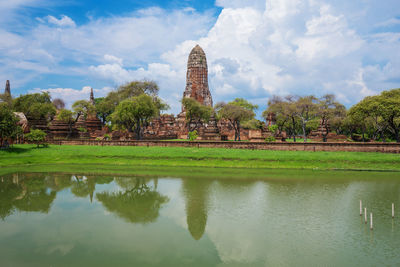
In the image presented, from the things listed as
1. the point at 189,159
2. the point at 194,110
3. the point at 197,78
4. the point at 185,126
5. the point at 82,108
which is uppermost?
the point at 197,78

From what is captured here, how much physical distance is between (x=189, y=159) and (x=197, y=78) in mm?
54650

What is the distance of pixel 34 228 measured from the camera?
11953mm

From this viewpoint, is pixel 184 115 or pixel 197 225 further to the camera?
pixel 184 115

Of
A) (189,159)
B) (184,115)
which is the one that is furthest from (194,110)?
(189,159)

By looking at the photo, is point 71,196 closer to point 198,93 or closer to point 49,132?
point 49,132

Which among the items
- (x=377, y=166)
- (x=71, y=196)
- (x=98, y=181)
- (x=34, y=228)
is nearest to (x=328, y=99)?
(x=377, y=166)

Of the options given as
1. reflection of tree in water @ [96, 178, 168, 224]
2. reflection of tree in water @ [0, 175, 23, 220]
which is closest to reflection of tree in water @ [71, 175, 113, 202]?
reflection of tree in water @ [96, 178, 168, 224]

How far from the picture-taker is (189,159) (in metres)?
29.8

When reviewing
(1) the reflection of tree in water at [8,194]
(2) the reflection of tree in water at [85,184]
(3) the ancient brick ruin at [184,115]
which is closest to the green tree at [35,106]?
(3) the ancient brick ruin at [184,115]

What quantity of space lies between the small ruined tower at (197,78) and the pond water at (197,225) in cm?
6205

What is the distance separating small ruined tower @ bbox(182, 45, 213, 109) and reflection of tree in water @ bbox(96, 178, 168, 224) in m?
61.7

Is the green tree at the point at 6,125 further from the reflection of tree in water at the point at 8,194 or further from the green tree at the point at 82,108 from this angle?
the green tree at the point at 82,108

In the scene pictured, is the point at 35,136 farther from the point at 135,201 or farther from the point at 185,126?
the point at 185,126

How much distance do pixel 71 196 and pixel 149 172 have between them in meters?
8.65
